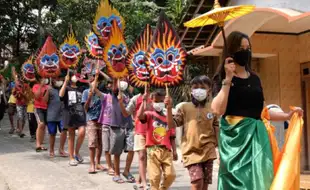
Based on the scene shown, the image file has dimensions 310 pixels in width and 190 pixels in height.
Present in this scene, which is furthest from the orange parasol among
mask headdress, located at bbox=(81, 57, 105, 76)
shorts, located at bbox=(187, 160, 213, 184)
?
mask headdress, located at bbox=(81, 57, 105, 76)

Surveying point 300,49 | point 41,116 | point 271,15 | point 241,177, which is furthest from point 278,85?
point 241,177

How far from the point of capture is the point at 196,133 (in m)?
4.68

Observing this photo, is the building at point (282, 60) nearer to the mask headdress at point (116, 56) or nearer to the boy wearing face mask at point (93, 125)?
the mask headdress at point (116, 56)

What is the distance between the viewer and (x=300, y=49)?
8391mm

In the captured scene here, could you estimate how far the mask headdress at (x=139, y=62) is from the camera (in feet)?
18.7

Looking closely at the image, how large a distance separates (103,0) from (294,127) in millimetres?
4606

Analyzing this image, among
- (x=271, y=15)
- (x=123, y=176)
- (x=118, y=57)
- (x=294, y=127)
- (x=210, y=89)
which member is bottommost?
(x=123, y=176)

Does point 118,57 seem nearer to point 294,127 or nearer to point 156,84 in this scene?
point 156,84

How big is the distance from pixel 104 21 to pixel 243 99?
173 inches

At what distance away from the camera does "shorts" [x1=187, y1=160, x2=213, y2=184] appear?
457 centimetres

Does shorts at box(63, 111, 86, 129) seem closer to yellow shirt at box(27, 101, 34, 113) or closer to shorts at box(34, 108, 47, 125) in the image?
shorts at box(34, 108, 47, 125)

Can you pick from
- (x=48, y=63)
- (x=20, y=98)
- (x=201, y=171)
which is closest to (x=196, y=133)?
(x=201, y=171)

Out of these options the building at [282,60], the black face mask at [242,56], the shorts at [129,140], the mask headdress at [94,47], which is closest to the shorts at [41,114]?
the mask headdress at [94,47]

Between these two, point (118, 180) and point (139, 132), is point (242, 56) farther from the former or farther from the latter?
point (118, 180)
